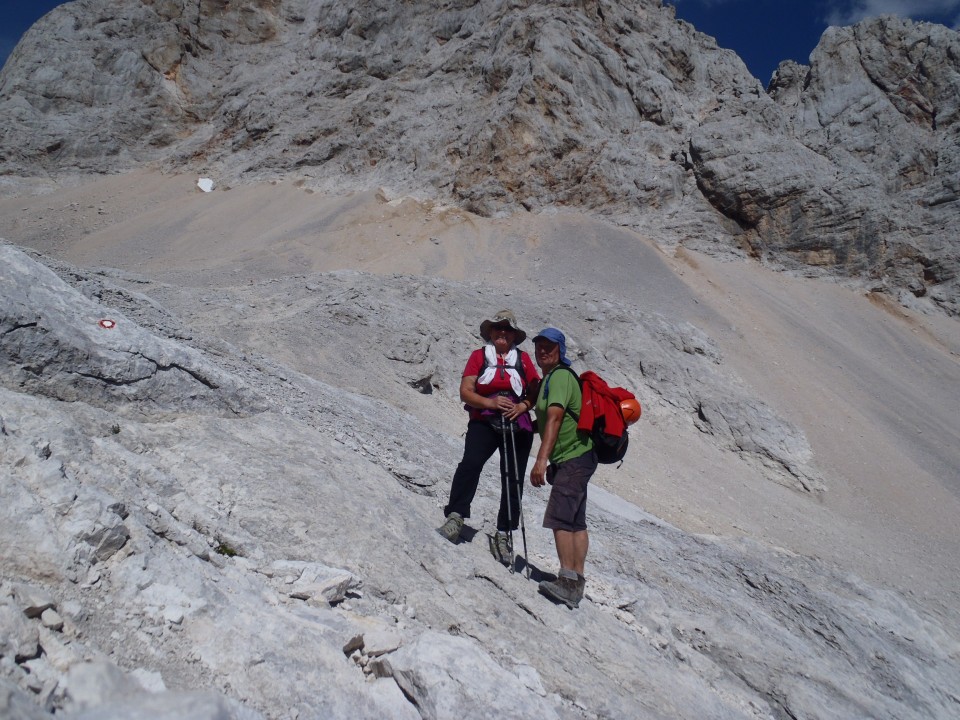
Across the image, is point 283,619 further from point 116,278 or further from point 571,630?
point 116,278

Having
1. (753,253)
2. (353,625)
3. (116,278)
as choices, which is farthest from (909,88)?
(353,625)

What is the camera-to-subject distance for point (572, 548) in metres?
4.12

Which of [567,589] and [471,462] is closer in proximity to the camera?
[567,589]

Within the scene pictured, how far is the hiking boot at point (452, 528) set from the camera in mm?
4312

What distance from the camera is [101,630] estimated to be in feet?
7.34

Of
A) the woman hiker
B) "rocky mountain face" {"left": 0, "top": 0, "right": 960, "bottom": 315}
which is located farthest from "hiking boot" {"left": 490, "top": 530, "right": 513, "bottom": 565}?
"rocky mountain face" {"left": 0, "top": 0, "right": 960, "bottom": 315}

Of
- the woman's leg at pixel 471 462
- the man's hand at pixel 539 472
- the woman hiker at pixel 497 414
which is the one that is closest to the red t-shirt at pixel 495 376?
the woman hiker at pixel 497 414

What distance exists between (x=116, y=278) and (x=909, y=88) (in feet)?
98.7

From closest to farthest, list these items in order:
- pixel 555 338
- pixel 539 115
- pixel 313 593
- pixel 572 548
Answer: pixel 313 593, pixel 572 548, pixel 555 338, pixel 539 115

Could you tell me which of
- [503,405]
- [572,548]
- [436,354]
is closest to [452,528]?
[572,548]

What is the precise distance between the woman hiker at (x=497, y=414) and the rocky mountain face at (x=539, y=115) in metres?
18.7

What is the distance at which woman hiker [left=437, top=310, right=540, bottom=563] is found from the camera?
14.1 feet

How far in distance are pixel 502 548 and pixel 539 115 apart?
2216 cm

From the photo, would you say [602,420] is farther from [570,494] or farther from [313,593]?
[313,593]
